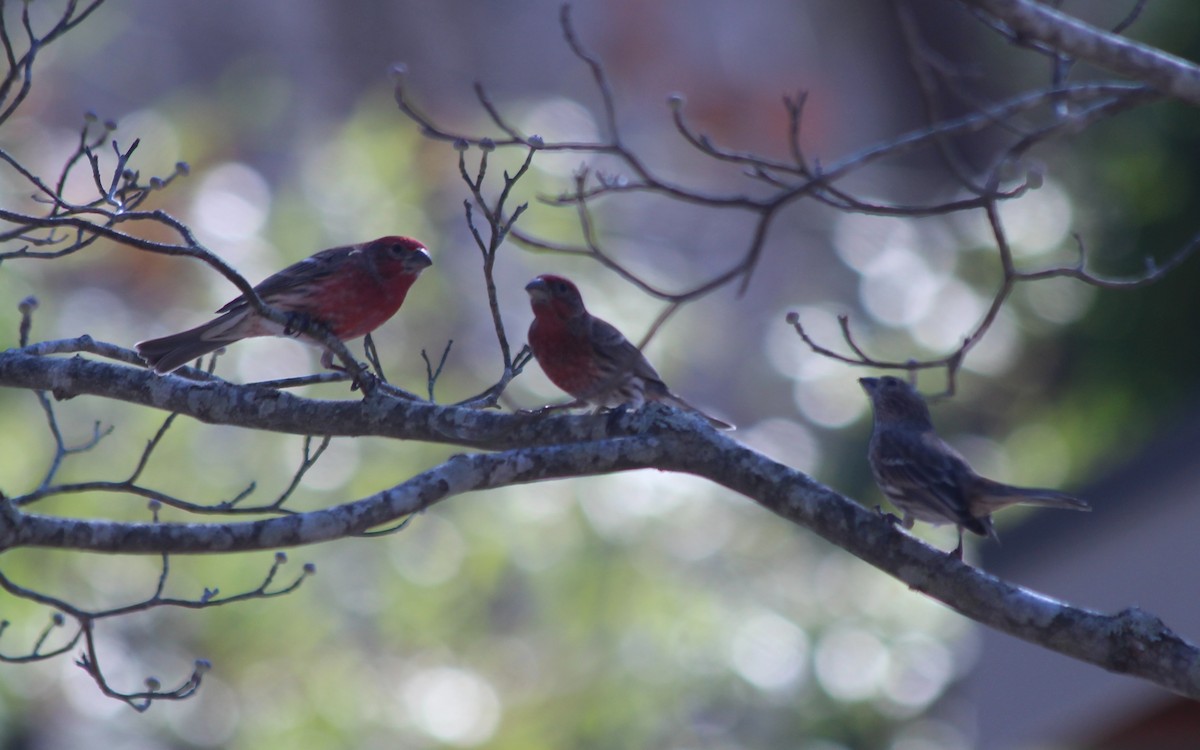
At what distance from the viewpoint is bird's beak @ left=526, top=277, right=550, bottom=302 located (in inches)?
225

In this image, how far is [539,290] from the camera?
573 cm

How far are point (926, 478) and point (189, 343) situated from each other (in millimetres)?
2798

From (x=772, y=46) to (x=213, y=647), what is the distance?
19289mm

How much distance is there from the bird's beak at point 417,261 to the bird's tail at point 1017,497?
2.44 metres

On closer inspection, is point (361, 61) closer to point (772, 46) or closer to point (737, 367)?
point (772, 46)

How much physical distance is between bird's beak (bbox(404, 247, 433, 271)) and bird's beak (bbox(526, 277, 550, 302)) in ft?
1.48

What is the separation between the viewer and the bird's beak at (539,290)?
5.73 metres

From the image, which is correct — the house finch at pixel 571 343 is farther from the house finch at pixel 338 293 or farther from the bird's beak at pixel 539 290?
the house finch at pixel 338 293

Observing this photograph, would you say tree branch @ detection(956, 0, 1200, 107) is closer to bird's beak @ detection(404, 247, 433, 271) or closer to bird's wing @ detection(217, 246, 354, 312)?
bird's beak @ detection(404, 247, 433, 271)

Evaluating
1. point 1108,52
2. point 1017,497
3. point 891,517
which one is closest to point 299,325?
point 891,517

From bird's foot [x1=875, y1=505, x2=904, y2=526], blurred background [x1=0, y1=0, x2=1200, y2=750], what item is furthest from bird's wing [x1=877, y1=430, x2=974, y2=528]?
blurred background [x1=0, y1=0, x2=1200, y2=750]

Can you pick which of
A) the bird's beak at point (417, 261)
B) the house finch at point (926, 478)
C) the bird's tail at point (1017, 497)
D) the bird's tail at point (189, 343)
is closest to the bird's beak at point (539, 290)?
the bird's beak at point (417, 261)

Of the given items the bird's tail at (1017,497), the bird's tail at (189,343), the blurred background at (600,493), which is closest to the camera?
the bird's tail at (1017,497)

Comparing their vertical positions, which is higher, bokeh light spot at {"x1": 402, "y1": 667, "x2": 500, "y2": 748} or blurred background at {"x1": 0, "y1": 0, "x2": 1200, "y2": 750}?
blurred background at {"x1": 0, "y1": 0, "x2": 1200, "y2": 750}
